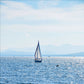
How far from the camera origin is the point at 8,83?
63.5 metres

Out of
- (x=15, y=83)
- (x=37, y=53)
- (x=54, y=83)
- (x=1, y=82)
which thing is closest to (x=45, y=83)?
(x=54, y=83)

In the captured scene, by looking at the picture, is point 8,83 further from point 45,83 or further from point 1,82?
point 45,83

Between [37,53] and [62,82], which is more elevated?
[37,53]

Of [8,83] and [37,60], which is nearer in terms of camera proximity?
[8,83]

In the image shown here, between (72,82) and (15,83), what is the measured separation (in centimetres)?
1698

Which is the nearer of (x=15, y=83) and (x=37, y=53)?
(x=15, y=83)

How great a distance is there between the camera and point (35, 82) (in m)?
65.9

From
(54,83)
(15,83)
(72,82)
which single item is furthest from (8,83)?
(72,82)

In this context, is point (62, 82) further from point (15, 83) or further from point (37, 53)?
point (37, 53)

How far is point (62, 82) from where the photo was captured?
66250mm

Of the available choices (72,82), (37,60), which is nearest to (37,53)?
(37,60)

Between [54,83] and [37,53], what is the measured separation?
76.9 m

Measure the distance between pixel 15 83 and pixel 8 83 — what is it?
1.97m

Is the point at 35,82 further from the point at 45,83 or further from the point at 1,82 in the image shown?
the point at 1,82
